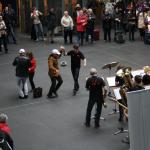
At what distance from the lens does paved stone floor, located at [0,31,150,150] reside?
1392 centimetres

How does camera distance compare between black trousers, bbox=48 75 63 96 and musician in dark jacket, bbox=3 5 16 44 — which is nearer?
black trousers, bbox=48 75 63 96

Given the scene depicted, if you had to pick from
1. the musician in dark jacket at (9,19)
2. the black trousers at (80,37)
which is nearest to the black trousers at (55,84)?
the black trousers at (80,37)

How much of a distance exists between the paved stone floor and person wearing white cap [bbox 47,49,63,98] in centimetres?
30

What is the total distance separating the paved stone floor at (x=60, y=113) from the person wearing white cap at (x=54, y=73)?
0.30 metres

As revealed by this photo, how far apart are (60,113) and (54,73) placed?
1.78 metres

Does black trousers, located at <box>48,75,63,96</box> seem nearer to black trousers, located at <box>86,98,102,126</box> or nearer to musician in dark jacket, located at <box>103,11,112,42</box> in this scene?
black trousers, located at <box>86,98,102,126</box>

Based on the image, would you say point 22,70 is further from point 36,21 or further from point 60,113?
point 36,21

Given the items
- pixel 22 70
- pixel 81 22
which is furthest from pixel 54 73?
pixel 81 22

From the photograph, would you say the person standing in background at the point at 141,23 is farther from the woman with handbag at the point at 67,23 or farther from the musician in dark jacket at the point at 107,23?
the woman with handbag at the point at 67,23

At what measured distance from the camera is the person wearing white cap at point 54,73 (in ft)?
56.9

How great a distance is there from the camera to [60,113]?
16234 mm

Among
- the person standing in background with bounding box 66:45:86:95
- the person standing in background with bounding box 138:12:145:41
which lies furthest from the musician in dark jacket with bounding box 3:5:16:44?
the person standing in background with bounding box 66:45:86:95

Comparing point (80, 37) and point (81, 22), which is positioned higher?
point (81, 22)

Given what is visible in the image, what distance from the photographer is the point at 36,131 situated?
14.8 meters
